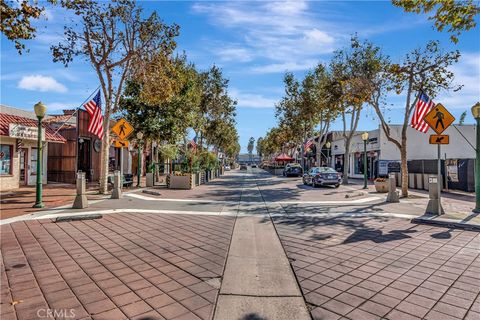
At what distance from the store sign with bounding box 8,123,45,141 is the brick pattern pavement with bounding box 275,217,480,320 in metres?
15.2

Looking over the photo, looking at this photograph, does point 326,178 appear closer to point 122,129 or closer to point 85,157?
point 122,129

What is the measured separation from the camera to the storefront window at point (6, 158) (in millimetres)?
16938

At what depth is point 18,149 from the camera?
1777 cm

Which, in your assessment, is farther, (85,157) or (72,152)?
(85,157)

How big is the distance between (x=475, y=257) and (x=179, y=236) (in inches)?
227

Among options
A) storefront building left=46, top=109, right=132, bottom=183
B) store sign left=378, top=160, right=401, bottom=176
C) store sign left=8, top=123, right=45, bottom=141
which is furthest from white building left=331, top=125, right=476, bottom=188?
store sign left=8, top=123, right=45, bottom=141

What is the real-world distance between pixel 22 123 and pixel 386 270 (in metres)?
18.9

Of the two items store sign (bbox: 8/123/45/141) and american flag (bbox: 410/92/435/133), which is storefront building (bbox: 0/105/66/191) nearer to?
store sign (bbox: 8/123/45/141)

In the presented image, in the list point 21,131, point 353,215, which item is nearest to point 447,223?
point 353,215

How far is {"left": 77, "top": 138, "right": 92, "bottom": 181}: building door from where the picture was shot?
22.8 m

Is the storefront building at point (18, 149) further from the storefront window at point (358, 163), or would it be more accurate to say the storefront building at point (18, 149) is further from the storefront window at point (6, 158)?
the storefront window at point (358, 163)

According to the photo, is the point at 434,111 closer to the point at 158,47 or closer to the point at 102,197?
the point at 158,47

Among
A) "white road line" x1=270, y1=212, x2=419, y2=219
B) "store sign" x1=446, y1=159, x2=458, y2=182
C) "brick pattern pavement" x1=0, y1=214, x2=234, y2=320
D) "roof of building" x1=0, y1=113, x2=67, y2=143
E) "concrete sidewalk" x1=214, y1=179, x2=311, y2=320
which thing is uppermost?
"roof of building" x1=0, y1=113, x2=67, y2=143
